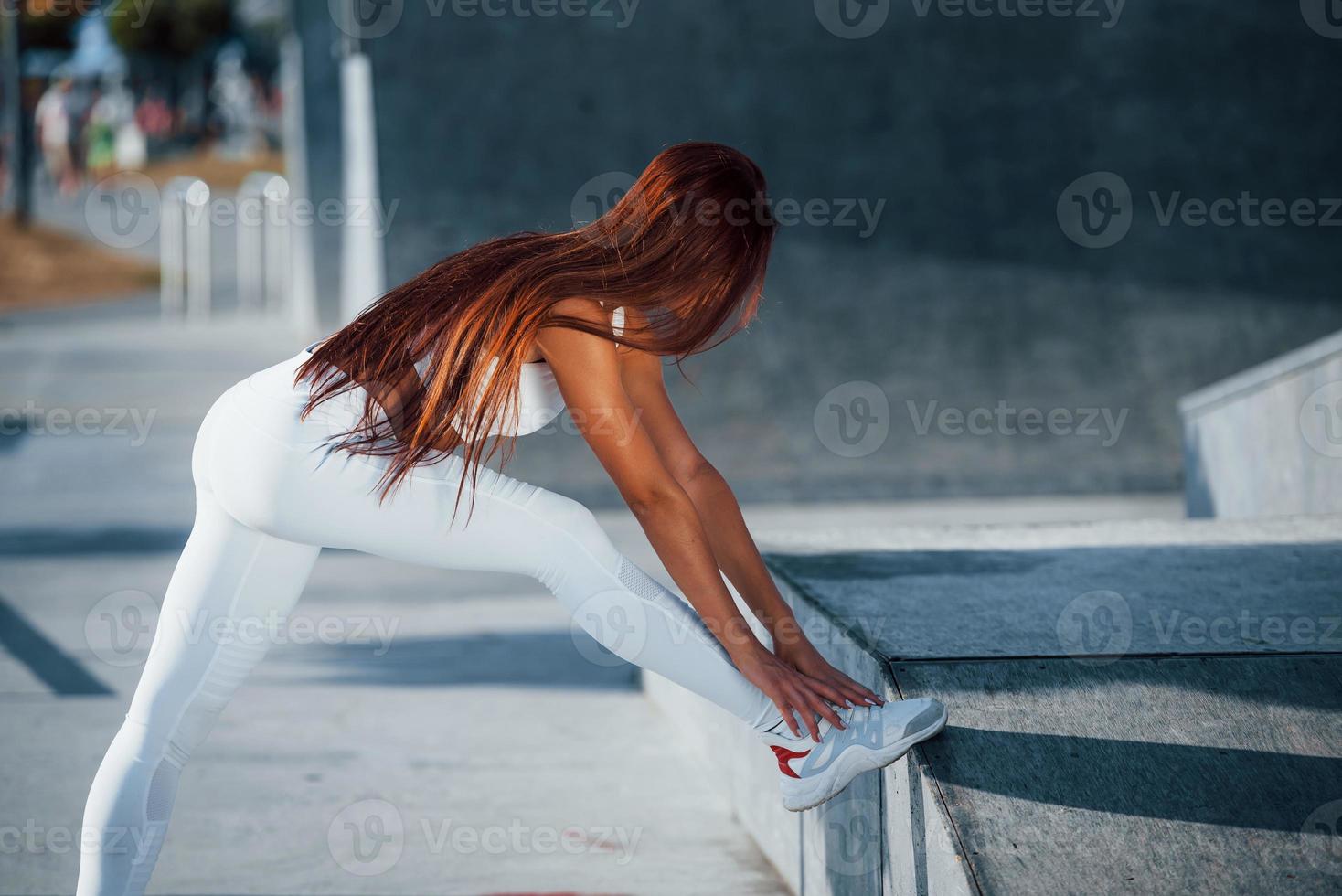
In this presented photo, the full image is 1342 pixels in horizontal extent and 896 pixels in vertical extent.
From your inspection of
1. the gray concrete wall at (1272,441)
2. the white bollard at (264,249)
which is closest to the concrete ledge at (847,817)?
the gray concrete wall at (1272,441)

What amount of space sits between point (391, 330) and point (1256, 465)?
4.66 m

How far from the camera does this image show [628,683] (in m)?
5.16

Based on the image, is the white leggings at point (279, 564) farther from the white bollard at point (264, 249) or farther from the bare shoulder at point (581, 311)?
the white bollard at point (264, 249)

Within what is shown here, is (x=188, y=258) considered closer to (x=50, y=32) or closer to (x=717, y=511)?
(x=717, y=511)

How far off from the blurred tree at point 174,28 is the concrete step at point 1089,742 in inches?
1681

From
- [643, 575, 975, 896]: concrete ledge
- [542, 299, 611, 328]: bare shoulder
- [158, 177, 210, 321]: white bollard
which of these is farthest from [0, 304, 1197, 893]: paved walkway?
[158, 177, 210, 321]: white bollard

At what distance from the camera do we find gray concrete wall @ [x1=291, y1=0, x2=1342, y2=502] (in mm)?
8859

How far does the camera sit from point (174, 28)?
136 feet

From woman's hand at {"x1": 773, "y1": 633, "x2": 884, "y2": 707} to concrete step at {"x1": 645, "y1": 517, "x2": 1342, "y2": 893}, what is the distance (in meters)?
0.09

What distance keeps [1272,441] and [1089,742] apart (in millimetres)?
3820

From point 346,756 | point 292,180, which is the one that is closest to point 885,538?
point 346,756

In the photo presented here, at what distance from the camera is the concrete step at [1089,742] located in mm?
2232

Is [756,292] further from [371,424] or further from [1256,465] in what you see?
[1256,465]

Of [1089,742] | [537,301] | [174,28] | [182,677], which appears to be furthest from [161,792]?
[174,28]
